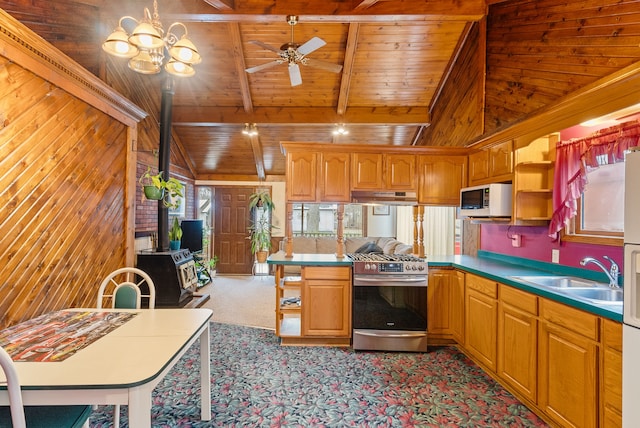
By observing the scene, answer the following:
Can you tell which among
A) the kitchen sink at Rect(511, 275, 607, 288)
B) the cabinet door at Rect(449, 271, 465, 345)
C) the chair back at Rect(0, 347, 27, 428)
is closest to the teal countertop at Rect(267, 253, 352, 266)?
the cabinet door at Rect(449, 271, 465, 345)

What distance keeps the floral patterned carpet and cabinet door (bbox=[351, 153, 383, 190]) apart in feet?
5.94

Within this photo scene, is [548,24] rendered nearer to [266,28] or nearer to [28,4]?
[266,28]

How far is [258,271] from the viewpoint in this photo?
7.60m

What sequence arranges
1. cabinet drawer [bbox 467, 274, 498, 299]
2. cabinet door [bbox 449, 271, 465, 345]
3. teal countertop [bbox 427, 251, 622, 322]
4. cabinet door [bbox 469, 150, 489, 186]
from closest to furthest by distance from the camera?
teal countertop [bbox 427, 251, 622, 322], cabinet drawer [bbox 467, 274, 498, 299], cabinet door [bbox 449, 271, 465, 345], cabinet door [bbox 469, 150, 489, 186]

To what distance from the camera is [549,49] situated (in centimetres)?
281

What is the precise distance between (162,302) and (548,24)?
5.26 m

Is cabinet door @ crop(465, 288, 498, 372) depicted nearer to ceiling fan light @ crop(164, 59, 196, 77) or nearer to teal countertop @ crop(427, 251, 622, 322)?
teal countertop @ crop(427, 251, 622, 322)

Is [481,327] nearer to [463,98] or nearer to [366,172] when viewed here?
[366,172]

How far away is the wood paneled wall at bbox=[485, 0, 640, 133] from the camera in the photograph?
2.19 m

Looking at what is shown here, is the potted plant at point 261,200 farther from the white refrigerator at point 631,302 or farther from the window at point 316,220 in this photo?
the white refrigerator at point 631,302

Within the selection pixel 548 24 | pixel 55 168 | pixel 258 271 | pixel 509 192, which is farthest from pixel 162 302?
pixel 548 24

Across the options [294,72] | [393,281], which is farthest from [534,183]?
[294,72]

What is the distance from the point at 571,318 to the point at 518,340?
58 centimetres

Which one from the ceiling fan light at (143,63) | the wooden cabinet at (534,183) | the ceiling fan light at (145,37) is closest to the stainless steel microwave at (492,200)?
the wooden cabinet at (534,183)
